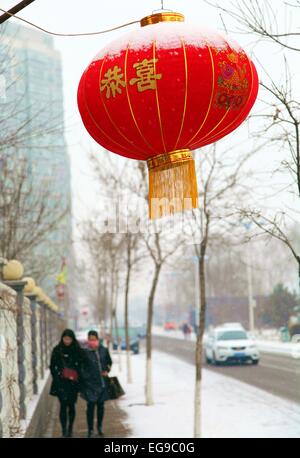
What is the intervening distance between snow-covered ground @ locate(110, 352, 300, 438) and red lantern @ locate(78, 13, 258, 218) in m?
7.03

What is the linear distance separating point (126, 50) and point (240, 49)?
648 millimetres

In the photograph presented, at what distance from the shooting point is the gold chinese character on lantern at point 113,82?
3805 mm

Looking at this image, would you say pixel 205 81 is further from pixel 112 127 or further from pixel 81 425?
pixel 81 425

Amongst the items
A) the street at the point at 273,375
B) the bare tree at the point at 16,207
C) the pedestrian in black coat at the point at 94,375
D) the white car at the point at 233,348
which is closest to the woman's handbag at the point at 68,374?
the pedestrian in black coat at the point at 94,375

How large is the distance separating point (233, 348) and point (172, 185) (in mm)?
23767

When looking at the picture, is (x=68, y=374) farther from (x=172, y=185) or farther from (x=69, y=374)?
(x=172, y=185)

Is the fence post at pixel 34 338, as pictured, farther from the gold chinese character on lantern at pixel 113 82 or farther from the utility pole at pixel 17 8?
the gold chinese character on lantern at pixel 113 82

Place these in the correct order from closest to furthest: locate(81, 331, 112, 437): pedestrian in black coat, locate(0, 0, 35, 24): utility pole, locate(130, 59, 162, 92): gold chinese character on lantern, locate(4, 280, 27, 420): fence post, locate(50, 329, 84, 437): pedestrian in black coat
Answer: locate(130, 59, 162, 92): gold chinese character on lantern
locate(0, 0, 35, 24): utility pole
locate(4, 280, 27, 420): fence post
locate(50, 329, 84, 437): pedestrian in black coat
locate(81, 331, 112, 437): pedestrian in black coat

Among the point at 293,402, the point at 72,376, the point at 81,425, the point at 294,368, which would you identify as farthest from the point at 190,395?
the point at 294,368

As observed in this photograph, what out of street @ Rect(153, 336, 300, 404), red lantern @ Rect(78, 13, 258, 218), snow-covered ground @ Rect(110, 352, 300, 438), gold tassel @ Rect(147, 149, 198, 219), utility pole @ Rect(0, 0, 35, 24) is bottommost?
street @ Rect(153, 336, 300, 404)

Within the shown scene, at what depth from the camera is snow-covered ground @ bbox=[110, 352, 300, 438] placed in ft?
35.3

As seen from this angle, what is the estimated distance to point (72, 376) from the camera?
34.4 feet

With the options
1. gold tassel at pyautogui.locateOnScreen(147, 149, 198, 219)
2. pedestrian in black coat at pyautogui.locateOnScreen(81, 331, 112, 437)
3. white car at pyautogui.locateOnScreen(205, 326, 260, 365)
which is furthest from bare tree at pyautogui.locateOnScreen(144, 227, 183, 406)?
gold tassel at pyautogui.locateOnScreen(147, 149, 198, 219)

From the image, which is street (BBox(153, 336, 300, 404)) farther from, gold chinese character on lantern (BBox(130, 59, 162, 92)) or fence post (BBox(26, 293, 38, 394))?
gold chinese character on lantern (BBox(130, 59, 162, 92))
